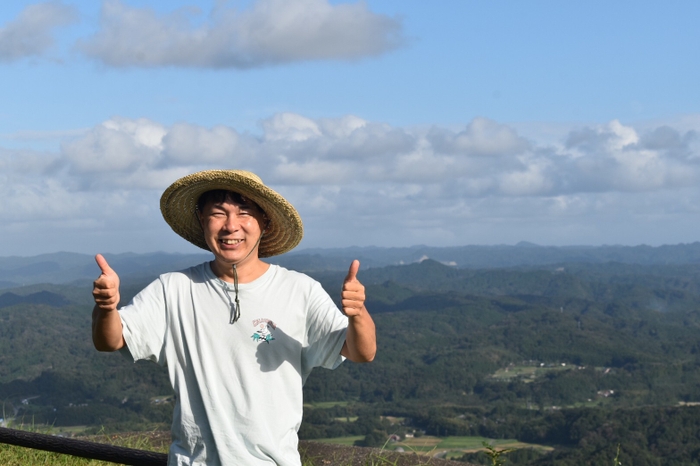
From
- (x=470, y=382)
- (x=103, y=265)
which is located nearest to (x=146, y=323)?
(x=103, y=265)

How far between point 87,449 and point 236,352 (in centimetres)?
188

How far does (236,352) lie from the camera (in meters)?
2.91

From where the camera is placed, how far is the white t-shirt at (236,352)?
9.36ft

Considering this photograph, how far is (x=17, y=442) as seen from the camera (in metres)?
4.83

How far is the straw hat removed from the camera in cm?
304

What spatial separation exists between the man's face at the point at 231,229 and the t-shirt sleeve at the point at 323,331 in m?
0.32

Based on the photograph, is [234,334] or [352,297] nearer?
[352,297]

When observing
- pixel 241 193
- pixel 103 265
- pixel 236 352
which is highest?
pixel 241 193

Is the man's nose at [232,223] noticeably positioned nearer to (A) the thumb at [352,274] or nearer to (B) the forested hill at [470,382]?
(A) the thumb at [352,274]

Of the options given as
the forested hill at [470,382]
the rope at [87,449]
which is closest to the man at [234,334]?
the rope at [87,449]

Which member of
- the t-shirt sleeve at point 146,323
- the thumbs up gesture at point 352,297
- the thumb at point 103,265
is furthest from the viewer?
the t-shirt sleeve at point 146,323

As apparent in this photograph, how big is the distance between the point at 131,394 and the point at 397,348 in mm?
86384

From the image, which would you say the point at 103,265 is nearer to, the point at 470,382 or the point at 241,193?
the point at 241,193

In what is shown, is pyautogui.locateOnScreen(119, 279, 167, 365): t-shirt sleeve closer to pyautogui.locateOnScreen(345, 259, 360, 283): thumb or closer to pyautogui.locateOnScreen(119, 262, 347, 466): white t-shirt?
pyautogui.locateOnScreen(119, 262, 347, 466): white t-shirt
